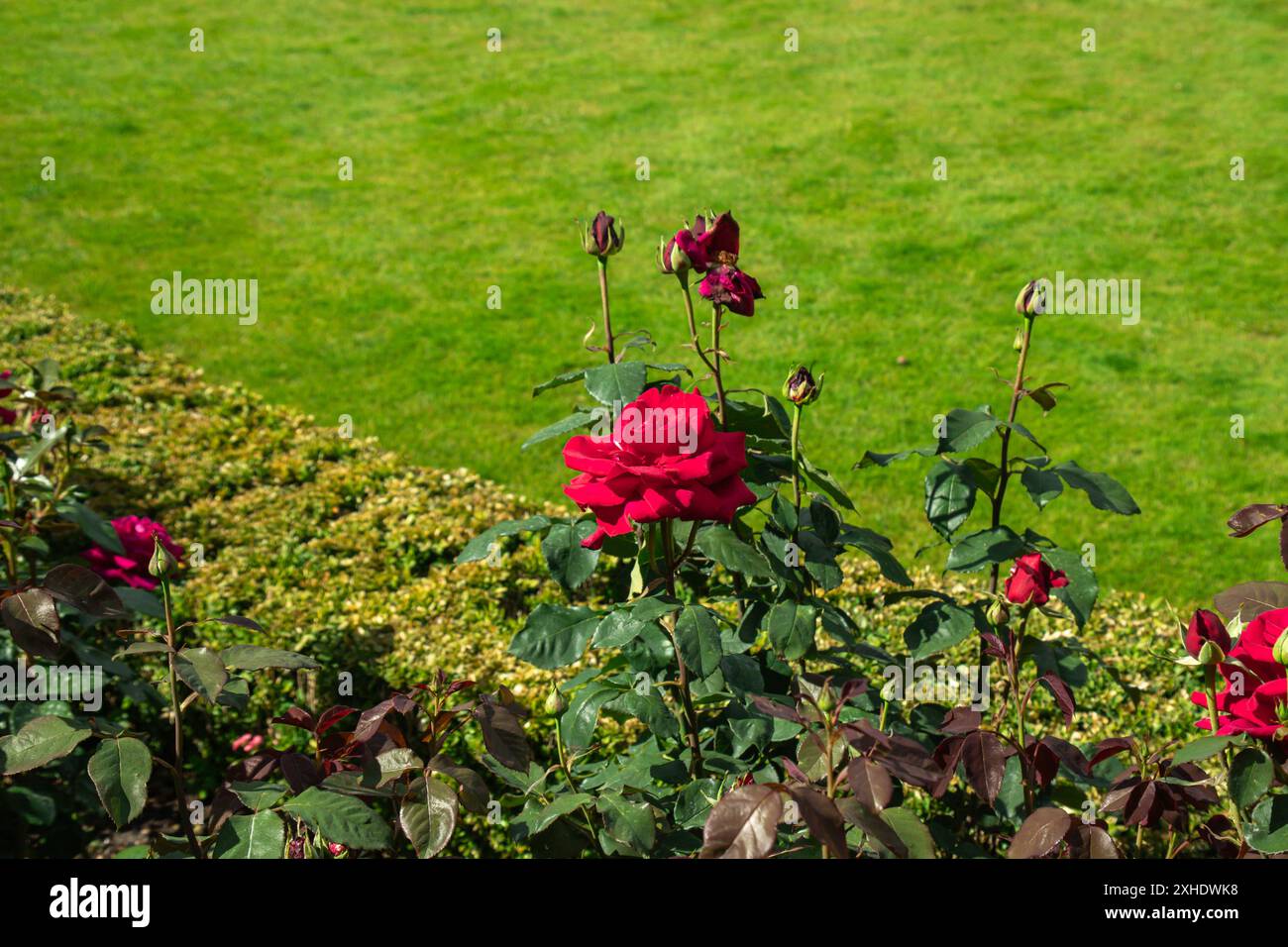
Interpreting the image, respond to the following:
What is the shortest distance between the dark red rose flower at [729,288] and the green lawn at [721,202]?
329cm

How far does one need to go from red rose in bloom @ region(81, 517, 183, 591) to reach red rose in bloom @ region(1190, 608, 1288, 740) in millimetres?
2838

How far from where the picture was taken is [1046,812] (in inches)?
61.1

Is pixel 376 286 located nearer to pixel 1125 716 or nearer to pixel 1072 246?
pixel 1072 246

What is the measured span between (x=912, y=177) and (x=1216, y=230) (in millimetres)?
2318

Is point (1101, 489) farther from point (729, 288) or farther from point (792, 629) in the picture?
point (729, 288)

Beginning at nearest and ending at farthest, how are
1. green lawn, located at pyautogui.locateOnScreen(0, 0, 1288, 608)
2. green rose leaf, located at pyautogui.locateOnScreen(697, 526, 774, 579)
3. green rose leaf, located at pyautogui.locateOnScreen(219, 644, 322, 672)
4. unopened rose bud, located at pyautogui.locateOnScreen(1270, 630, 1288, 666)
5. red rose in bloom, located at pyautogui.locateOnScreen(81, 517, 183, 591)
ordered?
unopened rose bud, located at pyautogui.locateOnScreen(1270, 630, 1288, 666) → green rose leaf, located at pyautogui.locateOnScreen(219, 644, 322, 672) → green rose leaf, located at pyautogui.locateOnScreen(697, 526, 774, 579) → red rose in bloom, located at pyautogui.locateOnScreen(81, 517, 183, 591) → green lawn, located at pyautogui.locateOnScreen(0, 0, 1288, 608)

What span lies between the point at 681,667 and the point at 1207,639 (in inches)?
31.8

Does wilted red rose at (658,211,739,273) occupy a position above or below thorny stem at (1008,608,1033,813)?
above

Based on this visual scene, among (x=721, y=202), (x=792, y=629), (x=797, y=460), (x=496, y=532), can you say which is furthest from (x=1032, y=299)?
(x=721, y=202)

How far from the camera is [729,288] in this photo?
6.48 feet

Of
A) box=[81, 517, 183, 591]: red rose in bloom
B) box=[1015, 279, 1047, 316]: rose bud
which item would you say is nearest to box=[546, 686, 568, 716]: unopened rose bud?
box=[1015, 279, 1047, 316]: rose bud

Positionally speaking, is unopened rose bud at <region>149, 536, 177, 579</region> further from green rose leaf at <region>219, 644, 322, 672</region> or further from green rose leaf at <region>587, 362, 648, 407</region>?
green rose leaf at <region>587, 362, 648, 407</region>

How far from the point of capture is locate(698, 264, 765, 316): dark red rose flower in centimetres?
197
